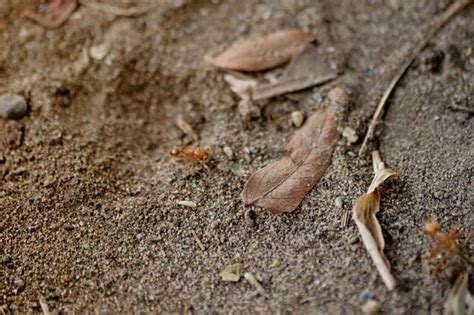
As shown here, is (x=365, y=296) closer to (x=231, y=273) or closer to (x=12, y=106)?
(x=231, y=273)

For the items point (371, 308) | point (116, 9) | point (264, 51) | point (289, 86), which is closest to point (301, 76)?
point (289, 86)

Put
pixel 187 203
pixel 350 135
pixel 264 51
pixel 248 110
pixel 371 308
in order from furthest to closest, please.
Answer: pixel 264 51, pixel 248 110, pixel 350 135, pixel 187 203, pixel 371 308

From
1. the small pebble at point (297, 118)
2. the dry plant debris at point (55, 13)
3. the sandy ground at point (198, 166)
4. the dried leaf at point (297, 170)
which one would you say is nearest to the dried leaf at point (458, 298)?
the sandy ground at point (198, 166)

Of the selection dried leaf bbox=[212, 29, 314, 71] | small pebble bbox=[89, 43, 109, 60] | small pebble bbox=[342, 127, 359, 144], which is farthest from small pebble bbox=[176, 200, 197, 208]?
small pebble bbox=[89, 43, 109, 60]

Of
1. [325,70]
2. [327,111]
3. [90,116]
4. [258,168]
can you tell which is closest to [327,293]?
[258,168]

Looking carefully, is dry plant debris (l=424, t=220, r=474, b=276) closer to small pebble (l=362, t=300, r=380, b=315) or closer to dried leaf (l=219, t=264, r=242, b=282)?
small pebble (l=362, t=300, r=380, b=315)

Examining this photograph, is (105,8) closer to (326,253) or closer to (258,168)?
(258,168)
